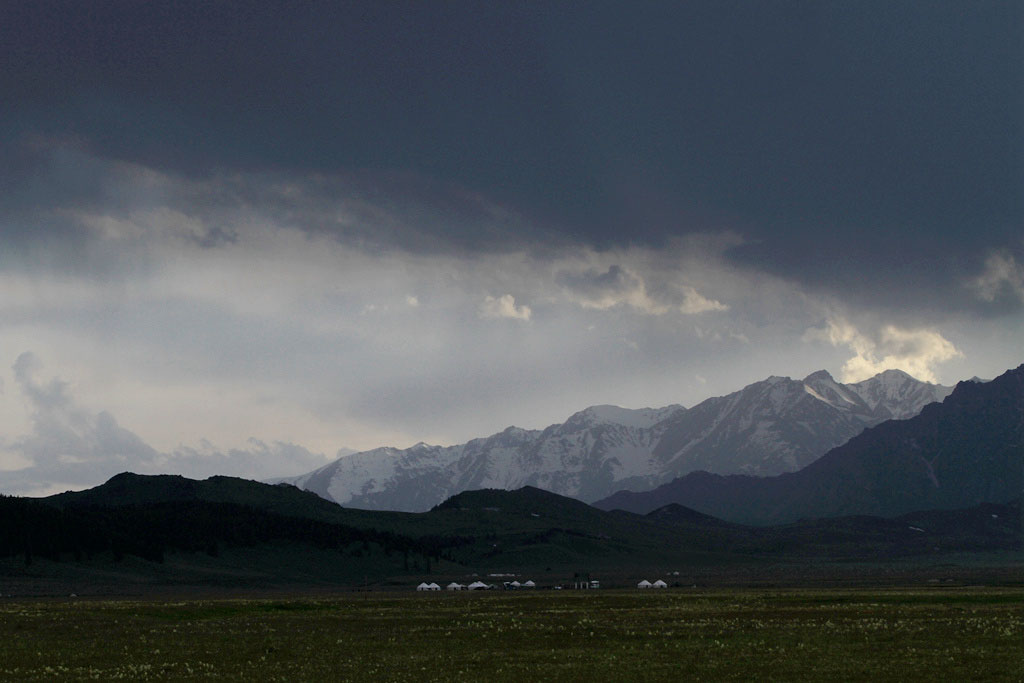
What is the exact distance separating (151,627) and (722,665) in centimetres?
5329

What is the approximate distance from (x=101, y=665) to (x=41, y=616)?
43.7 metres

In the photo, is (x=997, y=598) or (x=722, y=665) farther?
(x=997, y=598)

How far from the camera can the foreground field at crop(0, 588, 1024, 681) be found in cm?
5728

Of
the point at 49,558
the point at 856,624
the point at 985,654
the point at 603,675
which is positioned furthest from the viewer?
the point at 49,558

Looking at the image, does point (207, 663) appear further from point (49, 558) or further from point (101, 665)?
point (49, 558)

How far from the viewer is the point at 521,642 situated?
2940 inches

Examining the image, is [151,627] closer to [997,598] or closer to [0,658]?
[0,658]

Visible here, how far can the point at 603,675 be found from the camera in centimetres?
5556

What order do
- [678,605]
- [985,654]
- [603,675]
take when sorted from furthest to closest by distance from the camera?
[678,605] → [985,654] → [603,675]

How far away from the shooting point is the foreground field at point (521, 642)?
57.3 m

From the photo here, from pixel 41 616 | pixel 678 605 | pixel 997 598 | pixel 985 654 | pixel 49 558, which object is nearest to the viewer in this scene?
pixel 985 654

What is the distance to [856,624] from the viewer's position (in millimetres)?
84750

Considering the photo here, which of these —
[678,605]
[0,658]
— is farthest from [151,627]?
[678,605]

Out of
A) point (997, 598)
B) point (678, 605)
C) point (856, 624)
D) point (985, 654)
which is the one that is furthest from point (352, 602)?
point (985, 654)
